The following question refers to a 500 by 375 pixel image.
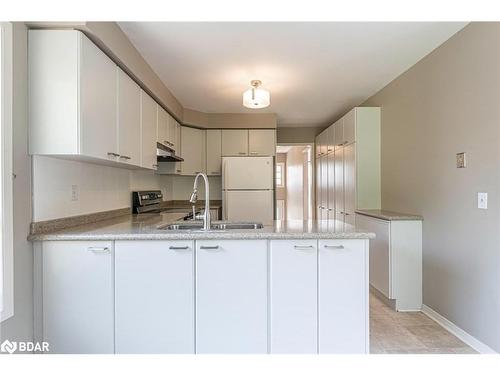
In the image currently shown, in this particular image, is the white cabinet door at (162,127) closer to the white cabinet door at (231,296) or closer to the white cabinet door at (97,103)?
the white cabinet door at (97,103)

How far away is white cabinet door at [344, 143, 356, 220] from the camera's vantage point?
3.65m

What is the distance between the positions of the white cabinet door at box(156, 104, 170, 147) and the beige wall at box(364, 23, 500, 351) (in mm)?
2553

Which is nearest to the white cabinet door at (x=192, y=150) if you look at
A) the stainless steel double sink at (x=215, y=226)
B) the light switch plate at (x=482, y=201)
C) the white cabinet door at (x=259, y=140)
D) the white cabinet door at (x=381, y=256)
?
the white cabinet door at (x=259, y=140)

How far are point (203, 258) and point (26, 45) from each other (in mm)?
1544

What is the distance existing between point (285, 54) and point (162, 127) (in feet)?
5.18

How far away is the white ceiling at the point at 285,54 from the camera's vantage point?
7.09 ft

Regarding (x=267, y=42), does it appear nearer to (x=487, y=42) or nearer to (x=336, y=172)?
(x=487, y=42)

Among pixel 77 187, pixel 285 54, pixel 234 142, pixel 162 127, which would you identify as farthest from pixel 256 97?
pixel 234 142

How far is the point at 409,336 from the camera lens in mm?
2289

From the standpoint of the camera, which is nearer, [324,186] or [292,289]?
[292,289]

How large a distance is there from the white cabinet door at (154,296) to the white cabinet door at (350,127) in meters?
2.74

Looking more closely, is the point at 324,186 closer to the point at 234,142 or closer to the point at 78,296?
the point at 234,142
